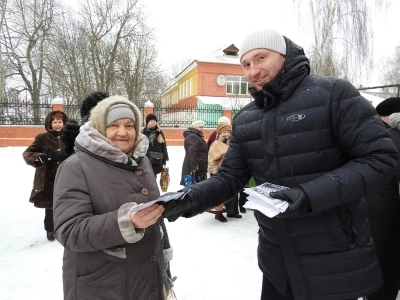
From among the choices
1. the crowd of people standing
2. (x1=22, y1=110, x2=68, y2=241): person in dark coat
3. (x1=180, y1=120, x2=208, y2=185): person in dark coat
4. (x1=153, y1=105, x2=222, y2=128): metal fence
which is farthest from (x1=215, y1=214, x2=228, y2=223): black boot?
(x1=153, y1=105, x2=222, y2=128): metal fence

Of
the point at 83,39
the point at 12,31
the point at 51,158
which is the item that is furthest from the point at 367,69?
the point at 12,31

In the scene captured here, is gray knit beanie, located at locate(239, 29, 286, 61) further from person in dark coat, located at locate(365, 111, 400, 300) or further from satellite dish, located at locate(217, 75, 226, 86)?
satellite dish, located at locate(217, 75, 226, 86)

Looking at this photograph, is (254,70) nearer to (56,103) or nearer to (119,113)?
(119,113)

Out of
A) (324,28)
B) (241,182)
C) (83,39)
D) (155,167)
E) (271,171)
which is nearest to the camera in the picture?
(271,171)

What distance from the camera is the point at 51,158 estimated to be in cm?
426

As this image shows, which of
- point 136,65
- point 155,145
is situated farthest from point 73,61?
point 155,145

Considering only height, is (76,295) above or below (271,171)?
below

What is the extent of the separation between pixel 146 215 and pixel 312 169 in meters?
0.83

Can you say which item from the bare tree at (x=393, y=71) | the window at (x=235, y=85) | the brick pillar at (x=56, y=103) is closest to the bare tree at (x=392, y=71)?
the bare tree at (x=393, y=71)

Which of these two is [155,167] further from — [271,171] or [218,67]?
[218,67]

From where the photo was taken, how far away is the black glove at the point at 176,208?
1550mm

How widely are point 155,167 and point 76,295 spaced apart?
4.89 m

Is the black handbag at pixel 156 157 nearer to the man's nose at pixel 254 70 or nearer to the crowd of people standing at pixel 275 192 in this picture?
the crowd of people standing at pixel 275 192

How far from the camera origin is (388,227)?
8.36 feet
